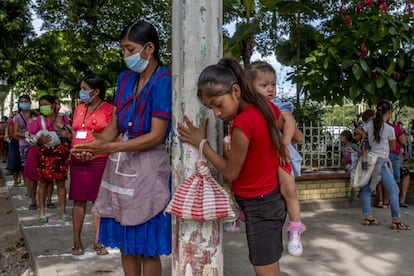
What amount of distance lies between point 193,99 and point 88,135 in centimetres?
230

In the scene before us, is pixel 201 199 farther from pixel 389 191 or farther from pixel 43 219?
pixel 389 191

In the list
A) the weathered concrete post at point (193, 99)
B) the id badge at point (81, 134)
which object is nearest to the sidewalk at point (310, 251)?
the id badge at point (81, 134)

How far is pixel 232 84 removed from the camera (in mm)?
2193

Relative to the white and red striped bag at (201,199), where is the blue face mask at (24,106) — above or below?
above

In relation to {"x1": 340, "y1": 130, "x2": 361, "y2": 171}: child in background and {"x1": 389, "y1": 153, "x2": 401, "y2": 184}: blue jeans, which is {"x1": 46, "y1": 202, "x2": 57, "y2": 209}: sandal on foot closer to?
{"x1": 340, "y1": 130, "x2": 361, "y2": 171}: child in background

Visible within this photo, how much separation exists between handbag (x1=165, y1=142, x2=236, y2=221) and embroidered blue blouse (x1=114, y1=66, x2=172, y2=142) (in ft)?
1.38

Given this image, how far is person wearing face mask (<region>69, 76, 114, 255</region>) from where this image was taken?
14.2 ft

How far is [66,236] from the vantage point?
208 inches

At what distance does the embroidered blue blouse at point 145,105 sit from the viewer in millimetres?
2520

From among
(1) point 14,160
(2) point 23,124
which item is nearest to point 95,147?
(2) point 23,124

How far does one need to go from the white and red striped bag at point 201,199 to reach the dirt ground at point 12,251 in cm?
284

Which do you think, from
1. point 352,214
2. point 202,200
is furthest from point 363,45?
point 202,200

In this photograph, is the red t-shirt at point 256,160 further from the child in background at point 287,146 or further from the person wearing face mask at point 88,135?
the person wearing face mask at point 88,135

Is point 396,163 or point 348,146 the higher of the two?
point 348,146
